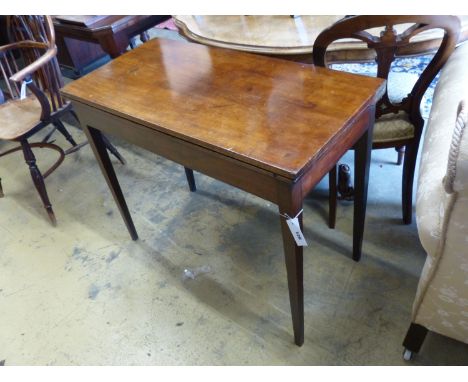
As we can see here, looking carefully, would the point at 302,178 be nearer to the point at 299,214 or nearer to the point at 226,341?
the point at 299,214

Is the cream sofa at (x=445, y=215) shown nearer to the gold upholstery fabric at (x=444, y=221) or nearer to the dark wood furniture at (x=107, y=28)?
the gold upholstery fabric at (x=444, y=221)

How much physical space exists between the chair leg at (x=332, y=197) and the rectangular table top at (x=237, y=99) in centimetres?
43

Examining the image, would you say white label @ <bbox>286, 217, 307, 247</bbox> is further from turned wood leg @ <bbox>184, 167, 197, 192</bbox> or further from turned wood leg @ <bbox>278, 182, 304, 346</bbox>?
turned wood leg @ <bbox>184, 167, 197, 192</bbox>

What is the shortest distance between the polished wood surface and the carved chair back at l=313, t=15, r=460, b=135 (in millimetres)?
64

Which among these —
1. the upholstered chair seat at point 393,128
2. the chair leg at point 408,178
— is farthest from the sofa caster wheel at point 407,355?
the upholstered chair seat at point 393,128

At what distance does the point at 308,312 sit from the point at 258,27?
1.01 m

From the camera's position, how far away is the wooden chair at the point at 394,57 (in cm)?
104

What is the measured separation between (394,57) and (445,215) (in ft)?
1.85

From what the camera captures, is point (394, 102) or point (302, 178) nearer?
point (302, 178)

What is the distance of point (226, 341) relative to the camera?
132 centimetres

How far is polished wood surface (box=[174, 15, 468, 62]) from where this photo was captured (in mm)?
1176

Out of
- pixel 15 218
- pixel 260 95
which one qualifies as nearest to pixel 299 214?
pixel 260 95

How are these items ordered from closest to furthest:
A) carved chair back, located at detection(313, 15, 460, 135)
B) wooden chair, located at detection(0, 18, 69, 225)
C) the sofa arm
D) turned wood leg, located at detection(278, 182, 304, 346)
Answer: the sofa arm
turned wood leg, located at detection(278, 182, 304, 346)
carved chair back, located at detection(313, 15, 460, 135)
wooden chair, located at detection(0, 18, 69, 225)

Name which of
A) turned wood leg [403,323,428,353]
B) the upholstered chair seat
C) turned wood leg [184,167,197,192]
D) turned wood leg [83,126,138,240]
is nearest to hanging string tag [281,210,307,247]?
turned wood leg [403,323,428,353]
